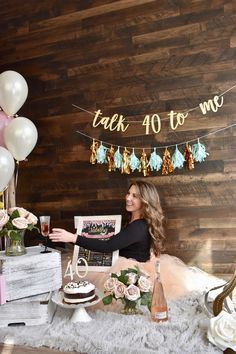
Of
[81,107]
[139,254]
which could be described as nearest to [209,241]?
[139,254]

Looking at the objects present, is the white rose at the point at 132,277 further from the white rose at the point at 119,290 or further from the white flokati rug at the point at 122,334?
the white flokati rug at the point at 122,334

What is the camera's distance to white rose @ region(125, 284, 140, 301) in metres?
2.13

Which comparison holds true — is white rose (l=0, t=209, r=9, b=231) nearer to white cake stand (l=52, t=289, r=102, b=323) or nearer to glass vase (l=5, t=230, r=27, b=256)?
glass vase (l=5, t=230, r=27, b=256)

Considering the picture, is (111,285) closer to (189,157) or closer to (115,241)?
(115,241)

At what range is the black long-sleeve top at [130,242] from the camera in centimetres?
273

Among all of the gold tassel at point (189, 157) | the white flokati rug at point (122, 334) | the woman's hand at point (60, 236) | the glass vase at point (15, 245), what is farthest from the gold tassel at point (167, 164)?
the glass vase at point (15, 245)

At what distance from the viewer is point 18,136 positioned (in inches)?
105

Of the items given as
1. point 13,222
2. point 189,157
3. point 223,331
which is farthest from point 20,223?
point 189,157

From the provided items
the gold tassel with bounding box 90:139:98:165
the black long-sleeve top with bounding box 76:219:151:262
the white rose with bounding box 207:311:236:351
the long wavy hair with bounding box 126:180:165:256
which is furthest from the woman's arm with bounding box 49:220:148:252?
the white rose with bounding box 207:311:236:351

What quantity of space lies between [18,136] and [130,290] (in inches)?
49.6

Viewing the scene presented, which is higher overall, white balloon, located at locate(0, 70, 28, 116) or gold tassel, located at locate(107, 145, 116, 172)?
white balloon, located at locate(0, 70, 28, 116)

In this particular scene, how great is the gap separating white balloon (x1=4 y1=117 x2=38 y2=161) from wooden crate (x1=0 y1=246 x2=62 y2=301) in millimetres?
763

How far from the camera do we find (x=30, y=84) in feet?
12.0

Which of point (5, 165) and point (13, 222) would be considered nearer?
point (13, 222)
